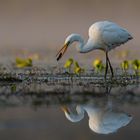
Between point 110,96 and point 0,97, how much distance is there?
2123 millimetres

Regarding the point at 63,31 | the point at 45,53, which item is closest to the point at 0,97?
the point at 45,53

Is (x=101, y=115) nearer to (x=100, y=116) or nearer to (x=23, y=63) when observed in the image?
(x=100, y=116)

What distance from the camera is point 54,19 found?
42.2 meters

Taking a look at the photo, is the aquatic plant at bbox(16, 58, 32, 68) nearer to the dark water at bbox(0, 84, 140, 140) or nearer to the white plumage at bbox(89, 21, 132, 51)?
the white plumage at bbox(89, 21, 132, 51)

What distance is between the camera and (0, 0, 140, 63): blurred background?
33719 millimetres

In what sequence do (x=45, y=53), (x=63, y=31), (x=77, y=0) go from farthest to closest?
1. (x=77, y=0)
2. (x=63, y=31)
3. (x=45, y=53)

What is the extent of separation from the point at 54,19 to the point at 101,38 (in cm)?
2405

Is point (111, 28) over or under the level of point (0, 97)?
over

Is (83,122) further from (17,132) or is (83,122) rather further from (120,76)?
(120,76)

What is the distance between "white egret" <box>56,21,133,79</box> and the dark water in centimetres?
330

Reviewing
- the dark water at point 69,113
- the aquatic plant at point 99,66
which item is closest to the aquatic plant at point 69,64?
the aquatic plant at point 99,66

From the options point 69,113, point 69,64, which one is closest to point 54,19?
point 69,64

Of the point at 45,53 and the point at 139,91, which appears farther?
the point at 45,53

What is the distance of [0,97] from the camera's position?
44.7ft
